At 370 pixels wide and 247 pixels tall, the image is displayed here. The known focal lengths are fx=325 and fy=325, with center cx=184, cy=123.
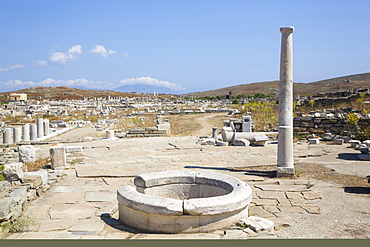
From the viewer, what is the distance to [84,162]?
31.5ft

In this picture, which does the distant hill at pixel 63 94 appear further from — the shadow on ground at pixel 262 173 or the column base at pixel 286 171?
the column base at pixel 286 171

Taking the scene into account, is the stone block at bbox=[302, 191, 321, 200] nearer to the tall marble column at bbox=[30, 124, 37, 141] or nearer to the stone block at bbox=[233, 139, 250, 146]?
the stone block at bbox=[233, 139, 250, 146]

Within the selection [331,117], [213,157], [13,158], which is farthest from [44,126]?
[331,117]

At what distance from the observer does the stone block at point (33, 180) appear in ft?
20.1

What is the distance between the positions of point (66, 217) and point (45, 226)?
0.43 m

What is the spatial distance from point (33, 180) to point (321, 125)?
511 inches

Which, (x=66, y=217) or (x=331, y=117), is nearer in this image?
(x=66, y=217)

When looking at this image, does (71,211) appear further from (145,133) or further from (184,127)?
(184,127)

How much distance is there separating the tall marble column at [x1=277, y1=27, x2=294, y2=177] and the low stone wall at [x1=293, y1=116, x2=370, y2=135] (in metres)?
8.66

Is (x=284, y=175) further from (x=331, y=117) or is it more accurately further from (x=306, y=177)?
(x=331, y=117)

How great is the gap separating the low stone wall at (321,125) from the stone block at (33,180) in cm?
1235

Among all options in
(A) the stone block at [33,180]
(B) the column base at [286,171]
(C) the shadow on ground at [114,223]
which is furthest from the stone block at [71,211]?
(B) the column base at [286,171]

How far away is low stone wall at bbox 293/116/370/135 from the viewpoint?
1470 cm

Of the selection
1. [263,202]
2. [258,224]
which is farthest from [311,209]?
[258,224]
